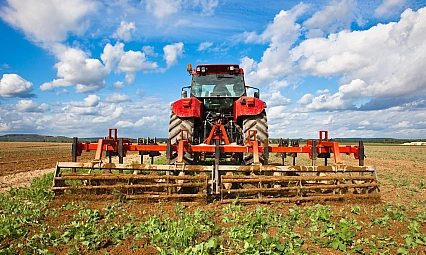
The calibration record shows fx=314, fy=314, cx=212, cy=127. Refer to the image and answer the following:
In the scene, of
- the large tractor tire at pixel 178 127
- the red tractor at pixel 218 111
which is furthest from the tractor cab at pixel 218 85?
the large tractor tire at pixel 178 127

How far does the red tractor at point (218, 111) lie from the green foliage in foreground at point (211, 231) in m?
2.74

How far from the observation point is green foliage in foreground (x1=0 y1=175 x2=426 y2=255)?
354 centimetres

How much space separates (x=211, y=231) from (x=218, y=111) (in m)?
5.67

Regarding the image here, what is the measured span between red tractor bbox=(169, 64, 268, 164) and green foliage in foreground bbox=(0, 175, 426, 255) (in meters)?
2.74

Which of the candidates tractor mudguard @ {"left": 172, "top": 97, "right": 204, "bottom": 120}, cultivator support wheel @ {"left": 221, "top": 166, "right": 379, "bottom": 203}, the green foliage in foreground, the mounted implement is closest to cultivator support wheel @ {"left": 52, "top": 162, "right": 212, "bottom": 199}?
the mounted implement

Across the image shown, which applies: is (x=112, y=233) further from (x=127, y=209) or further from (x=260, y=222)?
(x=260, y=222)

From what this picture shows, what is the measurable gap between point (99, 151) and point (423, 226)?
5776mm

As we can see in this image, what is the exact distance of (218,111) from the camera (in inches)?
370

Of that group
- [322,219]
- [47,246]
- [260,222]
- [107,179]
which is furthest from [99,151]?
[322,219]

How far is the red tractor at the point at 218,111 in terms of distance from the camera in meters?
7.70

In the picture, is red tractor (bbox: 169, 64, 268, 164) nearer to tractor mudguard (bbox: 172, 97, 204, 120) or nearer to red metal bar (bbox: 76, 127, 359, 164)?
tractor mudguard (bbox: 172, 97, 204, 120)

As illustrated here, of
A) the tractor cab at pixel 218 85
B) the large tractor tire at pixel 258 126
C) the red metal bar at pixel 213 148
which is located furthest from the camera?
the tractor cab at pixel 218 85

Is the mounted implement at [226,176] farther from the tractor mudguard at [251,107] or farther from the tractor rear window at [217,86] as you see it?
the tractor rear window at [217,86]

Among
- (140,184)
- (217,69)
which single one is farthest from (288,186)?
(217,69)
